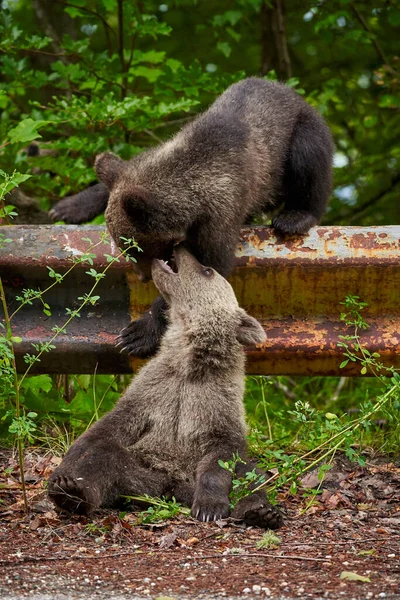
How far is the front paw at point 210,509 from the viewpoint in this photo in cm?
392

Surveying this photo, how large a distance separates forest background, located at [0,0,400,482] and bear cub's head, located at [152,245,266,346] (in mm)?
544

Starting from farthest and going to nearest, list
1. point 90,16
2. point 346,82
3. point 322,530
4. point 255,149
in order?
point 346,82 < point 90,16 < point 255,149 < point 322,530

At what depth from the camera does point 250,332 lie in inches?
181

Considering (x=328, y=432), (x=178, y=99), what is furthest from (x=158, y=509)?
(x=178, y=99)

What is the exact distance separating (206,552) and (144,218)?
2125 millimetres

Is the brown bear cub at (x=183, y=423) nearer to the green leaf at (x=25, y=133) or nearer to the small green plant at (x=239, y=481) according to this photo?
the small green plant at (x=239, y=481)

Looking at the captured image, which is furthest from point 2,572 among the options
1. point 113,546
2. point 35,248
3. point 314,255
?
point 314,255

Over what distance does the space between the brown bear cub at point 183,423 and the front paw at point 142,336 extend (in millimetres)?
174

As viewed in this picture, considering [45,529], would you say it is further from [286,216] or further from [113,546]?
→ [286,216]

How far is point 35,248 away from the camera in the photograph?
4.82 m

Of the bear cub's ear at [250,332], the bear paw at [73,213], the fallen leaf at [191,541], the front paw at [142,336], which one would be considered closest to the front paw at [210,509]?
the fallen leaf at [191,541]

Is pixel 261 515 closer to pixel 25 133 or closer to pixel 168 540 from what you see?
pixel 168 540

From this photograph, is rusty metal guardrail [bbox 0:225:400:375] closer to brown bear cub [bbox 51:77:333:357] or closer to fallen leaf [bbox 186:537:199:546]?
brown bear cub [bbox 51:77:333:357]

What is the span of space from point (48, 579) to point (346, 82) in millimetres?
7526
